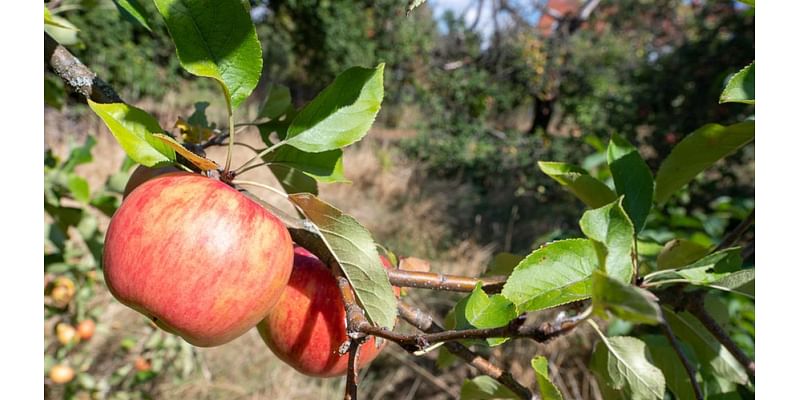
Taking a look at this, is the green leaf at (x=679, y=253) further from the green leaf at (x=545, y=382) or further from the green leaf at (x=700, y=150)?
the green leaf at (x=545, y=382)

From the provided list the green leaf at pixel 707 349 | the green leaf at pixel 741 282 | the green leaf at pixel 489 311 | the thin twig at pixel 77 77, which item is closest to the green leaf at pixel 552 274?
the green leaf at pixel 489 311

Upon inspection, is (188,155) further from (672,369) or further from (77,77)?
(672,369)

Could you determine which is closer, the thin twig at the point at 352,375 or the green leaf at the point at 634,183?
the thin twig at the point at 352,375

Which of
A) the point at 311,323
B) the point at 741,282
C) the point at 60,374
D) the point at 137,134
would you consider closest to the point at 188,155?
the point at 137,134

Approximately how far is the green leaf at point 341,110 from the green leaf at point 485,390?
0.22 m

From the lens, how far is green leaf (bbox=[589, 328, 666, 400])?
41 cm

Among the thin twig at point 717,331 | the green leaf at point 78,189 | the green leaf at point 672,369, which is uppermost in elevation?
the thin twig at point 717,331

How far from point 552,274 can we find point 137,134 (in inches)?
11.7

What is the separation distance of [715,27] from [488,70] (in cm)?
233

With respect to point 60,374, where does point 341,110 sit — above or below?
above

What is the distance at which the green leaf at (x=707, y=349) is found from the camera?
1.74 ft

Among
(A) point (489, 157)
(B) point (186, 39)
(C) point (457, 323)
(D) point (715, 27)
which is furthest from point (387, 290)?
(A) point (489, 157)

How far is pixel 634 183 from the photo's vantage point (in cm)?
49

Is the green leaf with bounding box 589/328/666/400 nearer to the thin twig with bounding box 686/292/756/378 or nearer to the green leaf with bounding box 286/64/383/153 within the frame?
the thin twig with bounding box 686/292/756/378
